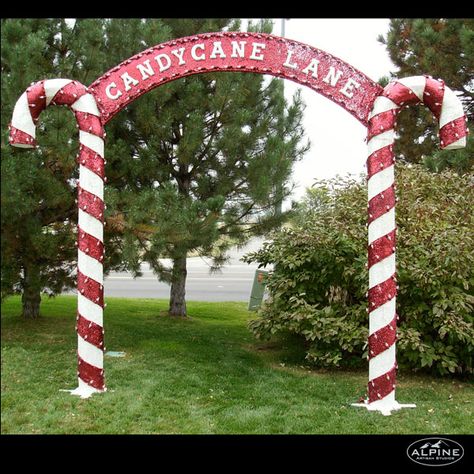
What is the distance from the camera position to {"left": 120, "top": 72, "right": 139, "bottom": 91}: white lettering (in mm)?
4367

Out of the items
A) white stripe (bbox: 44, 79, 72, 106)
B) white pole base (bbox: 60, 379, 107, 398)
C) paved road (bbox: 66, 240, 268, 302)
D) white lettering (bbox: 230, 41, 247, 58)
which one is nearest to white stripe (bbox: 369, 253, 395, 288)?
white lettering (bbox: 230, 41, 247, 58)

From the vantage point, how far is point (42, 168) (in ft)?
17.0

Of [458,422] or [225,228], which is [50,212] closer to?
[225,228]

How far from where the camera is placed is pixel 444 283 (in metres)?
5.20

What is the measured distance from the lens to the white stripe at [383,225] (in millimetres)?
4227

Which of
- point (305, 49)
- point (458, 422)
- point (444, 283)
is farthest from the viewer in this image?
point (444, 283)

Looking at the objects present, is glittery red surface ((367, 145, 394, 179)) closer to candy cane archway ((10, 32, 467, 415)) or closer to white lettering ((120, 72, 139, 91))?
candy cane archway ((10, 32, 467, 415))

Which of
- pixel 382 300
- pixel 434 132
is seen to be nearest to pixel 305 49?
pixel 382 300

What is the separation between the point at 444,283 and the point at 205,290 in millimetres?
9063

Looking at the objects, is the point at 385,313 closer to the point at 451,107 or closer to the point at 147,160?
the point at 451,107

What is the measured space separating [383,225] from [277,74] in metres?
1.48

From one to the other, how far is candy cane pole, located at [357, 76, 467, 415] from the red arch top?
154mm

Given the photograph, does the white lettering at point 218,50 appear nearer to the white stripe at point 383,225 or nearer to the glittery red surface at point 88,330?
the white stripe at point 383,225

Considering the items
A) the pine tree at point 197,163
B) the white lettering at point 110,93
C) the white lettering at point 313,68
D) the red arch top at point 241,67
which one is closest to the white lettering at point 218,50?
the red arch top at point 241,67
